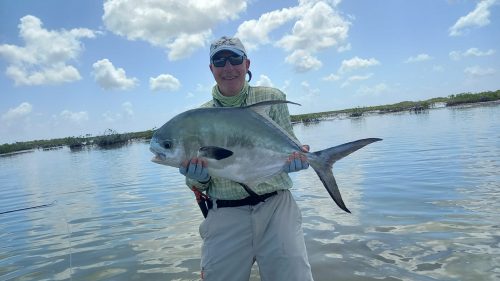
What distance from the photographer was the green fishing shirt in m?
4.06

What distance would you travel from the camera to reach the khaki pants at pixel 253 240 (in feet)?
12.5

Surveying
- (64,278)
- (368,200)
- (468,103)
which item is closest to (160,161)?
(64,278)

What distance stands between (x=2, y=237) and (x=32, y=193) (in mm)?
8493

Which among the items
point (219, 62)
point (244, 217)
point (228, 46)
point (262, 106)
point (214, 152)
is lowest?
point (244, 217)

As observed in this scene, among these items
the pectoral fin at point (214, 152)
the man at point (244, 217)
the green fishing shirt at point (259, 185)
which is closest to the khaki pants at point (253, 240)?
the man at point (244, 217)

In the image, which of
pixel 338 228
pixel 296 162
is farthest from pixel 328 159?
pixel 338 228

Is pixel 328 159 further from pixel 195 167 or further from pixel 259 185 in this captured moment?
pixel 195 167

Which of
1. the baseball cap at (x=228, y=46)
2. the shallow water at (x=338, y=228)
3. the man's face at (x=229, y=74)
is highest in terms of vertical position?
the baseball cap at (x=228, y=46)

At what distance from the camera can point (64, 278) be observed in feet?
21.5

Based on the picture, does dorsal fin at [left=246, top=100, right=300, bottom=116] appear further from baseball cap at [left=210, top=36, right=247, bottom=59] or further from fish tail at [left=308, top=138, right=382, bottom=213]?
baseball cap at [left=210, top=36, right=247, bottom=59]

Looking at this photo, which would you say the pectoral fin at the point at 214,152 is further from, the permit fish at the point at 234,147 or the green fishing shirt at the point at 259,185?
the green fishing shirt at the point at 259,185

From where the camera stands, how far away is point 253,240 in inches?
158

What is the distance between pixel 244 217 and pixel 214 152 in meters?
0.86

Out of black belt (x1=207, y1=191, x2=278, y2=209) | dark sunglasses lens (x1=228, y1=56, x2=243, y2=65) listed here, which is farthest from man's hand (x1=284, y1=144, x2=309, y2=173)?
dark sunglasses lens (x1=228, y1=56, x2=243, y2=65)
